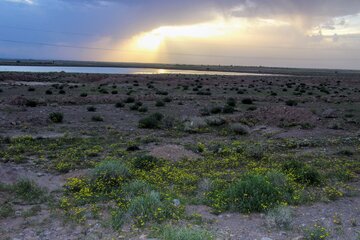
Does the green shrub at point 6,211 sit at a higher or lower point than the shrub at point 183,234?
lower

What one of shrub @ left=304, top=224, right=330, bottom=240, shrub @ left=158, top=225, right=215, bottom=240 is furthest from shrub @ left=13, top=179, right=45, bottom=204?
shrub @ left=304, top=224, right=330, bottom=240

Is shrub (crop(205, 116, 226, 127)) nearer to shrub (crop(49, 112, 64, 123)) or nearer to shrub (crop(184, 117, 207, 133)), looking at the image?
shrub (crop(184, 117, 207, 133))

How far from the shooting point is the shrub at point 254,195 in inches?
316

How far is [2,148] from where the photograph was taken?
1343 centimetres

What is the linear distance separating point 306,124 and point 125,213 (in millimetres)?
14828

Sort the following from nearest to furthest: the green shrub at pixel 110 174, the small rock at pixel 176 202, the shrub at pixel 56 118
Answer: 1. the small rock at pixel 176 202
2. the green shrub at pixel 110 174
3. the shrub at pixel 56 118

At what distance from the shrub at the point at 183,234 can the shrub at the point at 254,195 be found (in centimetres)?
183

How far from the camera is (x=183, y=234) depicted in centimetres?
604

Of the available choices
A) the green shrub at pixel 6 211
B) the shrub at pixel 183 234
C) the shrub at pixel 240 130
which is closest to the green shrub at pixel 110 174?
the green shrub at pixel 6 211

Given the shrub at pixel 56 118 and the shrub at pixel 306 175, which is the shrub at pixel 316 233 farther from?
the shrub at pixel 56 118

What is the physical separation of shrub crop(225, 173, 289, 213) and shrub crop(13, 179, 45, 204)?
14.9 ft

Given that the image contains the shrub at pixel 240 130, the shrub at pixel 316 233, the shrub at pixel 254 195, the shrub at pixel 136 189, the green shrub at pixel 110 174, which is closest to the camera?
the shrub at pixel 316 233

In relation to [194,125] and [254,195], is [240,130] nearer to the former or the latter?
[194,125]

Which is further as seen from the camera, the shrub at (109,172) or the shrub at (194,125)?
the shrub at (194,125)
